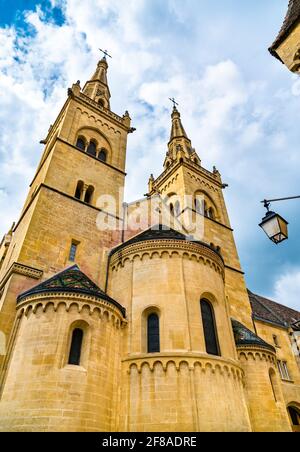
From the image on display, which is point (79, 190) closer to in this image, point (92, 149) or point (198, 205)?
point (92, 149)

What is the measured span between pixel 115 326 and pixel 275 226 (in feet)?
25.6

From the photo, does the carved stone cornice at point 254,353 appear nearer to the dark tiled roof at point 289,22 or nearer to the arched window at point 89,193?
the arched window at point 89,193

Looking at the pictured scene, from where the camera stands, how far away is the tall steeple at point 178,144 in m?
34.5

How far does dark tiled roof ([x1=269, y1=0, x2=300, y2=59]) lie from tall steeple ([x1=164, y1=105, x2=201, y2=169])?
20.4 metres

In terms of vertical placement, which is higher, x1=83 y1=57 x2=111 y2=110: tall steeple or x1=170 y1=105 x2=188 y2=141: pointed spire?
x1=170 y1=105 x2=188 y2=141: pointed spire

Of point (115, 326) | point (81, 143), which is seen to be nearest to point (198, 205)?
point (81, 143)

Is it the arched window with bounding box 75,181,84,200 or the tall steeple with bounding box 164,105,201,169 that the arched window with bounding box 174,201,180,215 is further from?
the arched window with bounding box 75,181,84,200

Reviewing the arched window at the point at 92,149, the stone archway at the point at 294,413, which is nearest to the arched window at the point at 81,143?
the arched window at the point at 92,149

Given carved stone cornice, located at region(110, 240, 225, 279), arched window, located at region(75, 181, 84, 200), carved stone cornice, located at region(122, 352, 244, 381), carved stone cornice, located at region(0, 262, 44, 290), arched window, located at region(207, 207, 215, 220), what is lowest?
carved stone cornice, located at region(122, 352, 244, 381)

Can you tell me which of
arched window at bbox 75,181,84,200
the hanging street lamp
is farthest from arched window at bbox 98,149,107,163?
the hanging street lamp

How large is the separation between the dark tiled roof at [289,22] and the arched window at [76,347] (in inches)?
496

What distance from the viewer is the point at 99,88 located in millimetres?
30125

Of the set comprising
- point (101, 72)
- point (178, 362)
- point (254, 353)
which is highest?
point (101, 72)

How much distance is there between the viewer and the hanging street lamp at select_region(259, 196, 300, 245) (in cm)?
749
